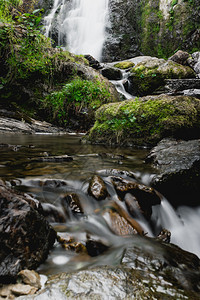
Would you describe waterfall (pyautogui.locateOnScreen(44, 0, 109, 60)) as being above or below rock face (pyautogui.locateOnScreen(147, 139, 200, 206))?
above

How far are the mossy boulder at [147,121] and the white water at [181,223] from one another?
109 inches

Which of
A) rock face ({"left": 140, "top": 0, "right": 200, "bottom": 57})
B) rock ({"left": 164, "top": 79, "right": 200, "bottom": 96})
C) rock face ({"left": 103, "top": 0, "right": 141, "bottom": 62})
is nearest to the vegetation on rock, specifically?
rock ({"left": 164, "top": 79, "right": 200, "bottom": 96})

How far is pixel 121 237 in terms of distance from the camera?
1567 mm

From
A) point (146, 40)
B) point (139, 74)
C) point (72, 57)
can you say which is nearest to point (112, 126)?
point (72, 57)

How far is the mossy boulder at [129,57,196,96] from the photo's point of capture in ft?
33.8

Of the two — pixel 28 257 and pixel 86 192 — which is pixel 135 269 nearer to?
pixel 28 257

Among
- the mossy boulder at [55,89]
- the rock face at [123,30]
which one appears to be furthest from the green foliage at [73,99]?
the rock face at [123,30]

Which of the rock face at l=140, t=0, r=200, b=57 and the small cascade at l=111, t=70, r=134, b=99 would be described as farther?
the rock face at l=140, t=0, r=200, b=57

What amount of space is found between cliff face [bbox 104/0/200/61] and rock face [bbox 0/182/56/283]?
19.1 meters

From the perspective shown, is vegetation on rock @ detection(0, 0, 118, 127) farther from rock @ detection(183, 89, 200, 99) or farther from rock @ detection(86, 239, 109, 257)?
rock @ detection(86, 239, 109, 257)

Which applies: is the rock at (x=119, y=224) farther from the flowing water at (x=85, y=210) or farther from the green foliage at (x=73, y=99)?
the green foliage at (x=73, y=99)

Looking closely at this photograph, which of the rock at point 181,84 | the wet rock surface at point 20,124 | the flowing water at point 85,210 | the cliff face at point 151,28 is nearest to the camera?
the flowing water at point 85,210

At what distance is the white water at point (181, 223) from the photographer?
178 centimetres

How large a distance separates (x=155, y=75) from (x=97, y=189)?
10.0 m
